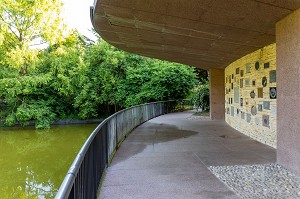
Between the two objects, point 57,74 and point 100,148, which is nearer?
point 100,148

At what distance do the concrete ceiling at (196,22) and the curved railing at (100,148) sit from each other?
1.98 meters

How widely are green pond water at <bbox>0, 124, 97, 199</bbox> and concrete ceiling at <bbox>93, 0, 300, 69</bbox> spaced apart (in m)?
4.59

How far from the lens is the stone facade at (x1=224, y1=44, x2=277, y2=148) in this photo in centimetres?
549

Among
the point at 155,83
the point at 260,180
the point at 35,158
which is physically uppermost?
the point at 155,83

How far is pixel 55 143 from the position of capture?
12164 millimetres

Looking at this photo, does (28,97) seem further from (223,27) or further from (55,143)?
(223,27)

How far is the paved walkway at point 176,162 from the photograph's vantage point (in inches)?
131

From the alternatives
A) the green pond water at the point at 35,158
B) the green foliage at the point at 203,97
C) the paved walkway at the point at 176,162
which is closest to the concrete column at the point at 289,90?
the paved walkway at the point at 176,162

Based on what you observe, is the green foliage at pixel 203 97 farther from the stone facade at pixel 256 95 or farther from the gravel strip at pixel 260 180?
the gravel strip at pixel 260 180

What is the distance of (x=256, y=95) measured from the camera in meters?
6.29

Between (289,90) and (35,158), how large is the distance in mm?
8996

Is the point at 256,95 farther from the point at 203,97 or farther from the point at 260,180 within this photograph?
the point at 203,97

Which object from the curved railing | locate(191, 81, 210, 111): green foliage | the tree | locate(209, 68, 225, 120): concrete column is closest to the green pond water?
the curved railing

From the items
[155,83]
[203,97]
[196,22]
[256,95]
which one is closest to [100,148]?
[196,22]
